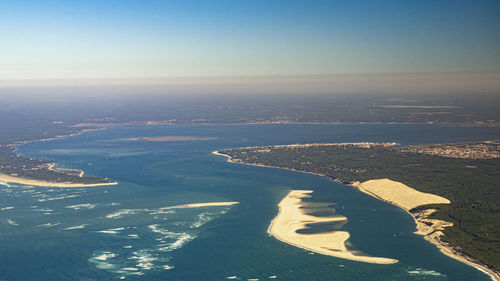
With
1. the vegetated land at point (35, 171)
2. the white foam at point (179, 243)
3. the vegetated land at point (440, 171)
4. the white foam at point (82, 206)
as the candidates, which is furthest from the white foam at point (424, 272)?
the vegetated land at point (35, 171)

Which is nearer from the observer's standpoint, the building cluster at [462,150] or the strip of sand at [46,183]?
the strip of sand at [46,183]

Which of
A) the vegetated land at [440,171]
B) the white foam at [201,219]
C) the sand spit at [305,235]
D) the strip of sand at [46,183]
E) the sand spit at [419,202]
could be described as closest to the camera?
the sand spit at [419,202]

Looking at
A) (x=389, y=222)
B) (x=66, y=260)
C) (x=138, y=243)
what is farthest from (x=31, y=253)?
(x=389, y=222)

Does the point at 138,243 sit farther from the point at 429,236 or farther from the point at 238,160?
the point at 238,160

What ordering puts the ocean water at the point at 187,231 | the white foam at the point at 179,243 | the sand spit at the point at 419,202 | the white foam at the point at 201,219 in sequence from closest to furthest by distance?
the ocean water at the point at 187,231 < the sand spit at the point at 419,202 < the white foam at the point at 179,243 < the white foam at the point at 201,219

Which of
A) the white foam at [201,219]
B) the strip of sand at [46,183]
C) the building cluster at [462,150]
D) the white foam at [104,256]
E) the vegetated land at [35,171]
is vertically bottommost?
the white foam at [104,256]

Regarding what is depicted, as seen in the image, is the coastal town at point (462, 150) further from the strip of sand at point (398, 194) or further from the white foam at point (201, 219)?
the white foam at point (201, 219)

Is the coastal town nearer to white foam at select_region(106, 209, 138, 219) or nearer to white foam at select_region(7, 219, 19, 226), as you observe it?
white foam at select_region(106, 209, 138, 219)

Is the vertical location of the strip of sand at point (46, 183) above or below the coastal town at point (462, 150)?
below
